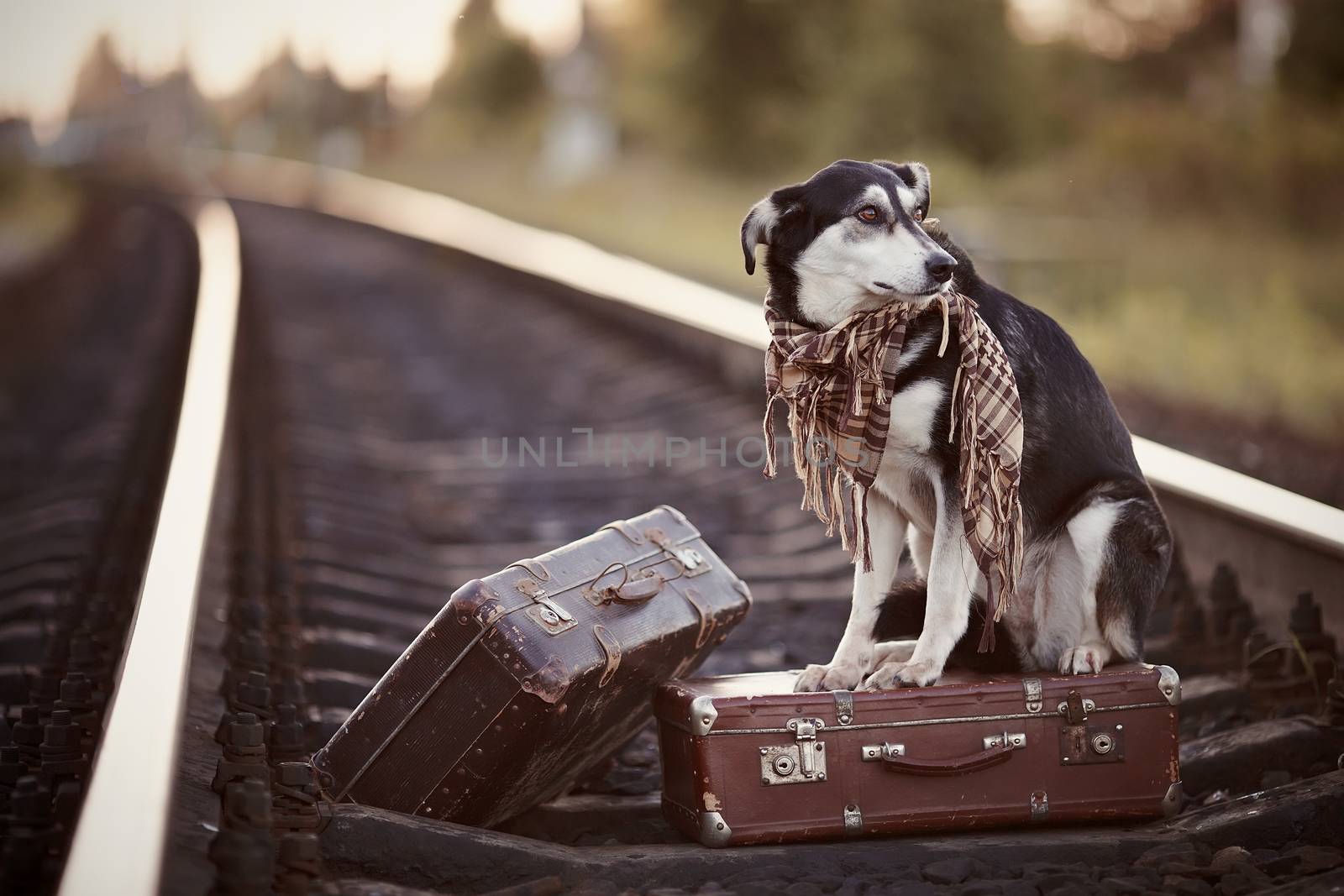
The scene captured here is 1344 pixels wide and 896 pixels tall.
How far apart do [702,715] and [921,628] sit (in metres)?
0.75

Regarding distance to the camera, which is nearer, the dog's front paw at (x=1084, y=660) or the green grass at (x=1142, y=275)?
the dog's front paw at (x=1084, y=660)

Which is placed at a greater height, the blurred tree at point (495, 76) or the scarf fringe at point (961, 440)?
the blurred tree at point (495, 76)

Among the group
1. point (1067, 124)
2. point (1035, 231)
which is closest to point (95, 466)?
point (1035, 231)

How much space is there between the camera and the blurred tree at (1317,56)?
1942 cm

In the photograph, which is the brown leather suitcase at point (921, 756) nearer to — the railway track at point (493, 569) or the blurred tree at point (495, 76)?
the railway track at point (493, 569)

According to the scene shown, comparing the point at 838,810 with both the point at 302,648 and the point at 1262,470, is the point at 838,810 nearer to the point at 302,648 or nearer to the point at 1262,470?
the point at 302,648

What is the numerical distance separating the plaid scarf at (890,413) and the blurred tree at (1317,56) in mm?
17747

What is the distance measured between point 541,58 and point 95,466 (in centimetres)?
3871

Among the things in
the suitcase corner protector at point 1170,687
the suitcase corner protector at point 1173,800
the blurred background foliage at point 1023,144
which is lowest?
the suitcase corner protector at point 1173,800

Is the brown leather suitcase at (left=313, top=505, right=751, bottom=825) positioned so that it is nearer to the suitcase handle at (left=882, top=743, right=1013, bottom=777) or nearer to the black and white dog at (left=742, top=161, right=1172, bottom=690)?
the black and white dog at (left=742, top=161, right=1172, bottom=690)

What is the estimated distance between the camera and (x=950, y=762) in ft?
11.1

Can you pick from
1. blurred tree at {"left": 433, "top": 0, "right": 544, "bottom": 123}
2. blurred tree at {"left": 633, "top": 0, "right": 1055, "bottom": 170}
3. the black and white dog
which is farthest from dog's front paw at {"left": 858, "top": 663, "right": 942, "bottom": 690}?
blurred tree at {"left": 433, "top": 0, "right": 544, "bottom": 123}

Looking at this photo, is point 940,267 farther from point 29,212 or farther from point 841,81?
point 29,212

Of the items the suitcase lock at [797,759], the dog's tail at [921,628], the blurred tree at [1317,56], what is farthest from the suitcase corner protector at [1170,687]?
the blurred tree at [1317,56]
